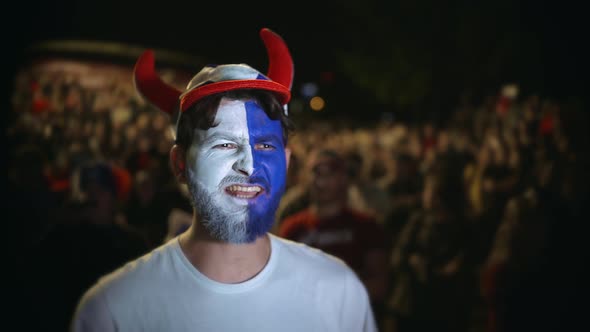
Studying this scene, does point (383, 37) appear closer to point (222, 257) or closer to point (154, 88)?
point (154, 88)

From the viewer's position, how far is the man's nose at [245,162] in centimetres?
177

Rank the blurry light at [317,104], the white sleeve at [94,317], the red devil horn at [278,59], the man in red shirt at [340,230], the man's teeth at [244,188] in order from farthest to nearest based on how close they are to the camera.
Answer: the blurry light at [317,104] → the man in red shirt at [340,230] → the red devil horn at [278,59] → the man's teeth at [244,188] → the white sleeve at [94,317]

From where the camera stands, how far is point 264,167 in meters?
1.80

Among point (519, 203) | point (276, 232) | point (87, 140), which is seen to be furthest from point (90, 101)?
point (519, 203)

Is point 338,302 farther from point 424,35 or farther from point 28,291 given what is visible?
point 424,35

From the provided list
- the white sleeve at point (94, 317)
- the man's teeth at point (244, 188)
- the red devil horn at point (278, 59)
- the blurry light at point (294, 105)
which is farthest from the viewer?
the blurry light at point (294, 105)

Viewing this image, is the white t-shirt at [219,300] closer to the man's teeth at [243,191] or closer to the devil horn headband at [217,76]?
the man's teeth at [243,191]

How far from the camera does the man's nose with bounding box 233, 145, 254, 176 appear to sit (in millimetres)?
1774

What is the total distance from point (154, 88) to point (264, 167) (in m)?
0.53

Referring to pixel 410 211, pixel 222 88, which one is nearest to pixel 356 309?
pixel 222 88

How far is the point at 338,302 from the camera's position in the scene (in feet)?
6.18

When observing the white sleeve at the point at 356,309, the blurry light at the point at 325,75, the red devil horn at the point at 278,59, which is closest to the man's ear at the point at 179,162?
the red devil horn at the point at 278,59

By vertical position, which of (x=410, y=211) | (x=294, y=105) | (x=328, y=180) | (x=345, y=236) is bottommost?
(x=410, y=211)

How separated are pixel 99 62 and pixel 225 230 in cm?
1178
